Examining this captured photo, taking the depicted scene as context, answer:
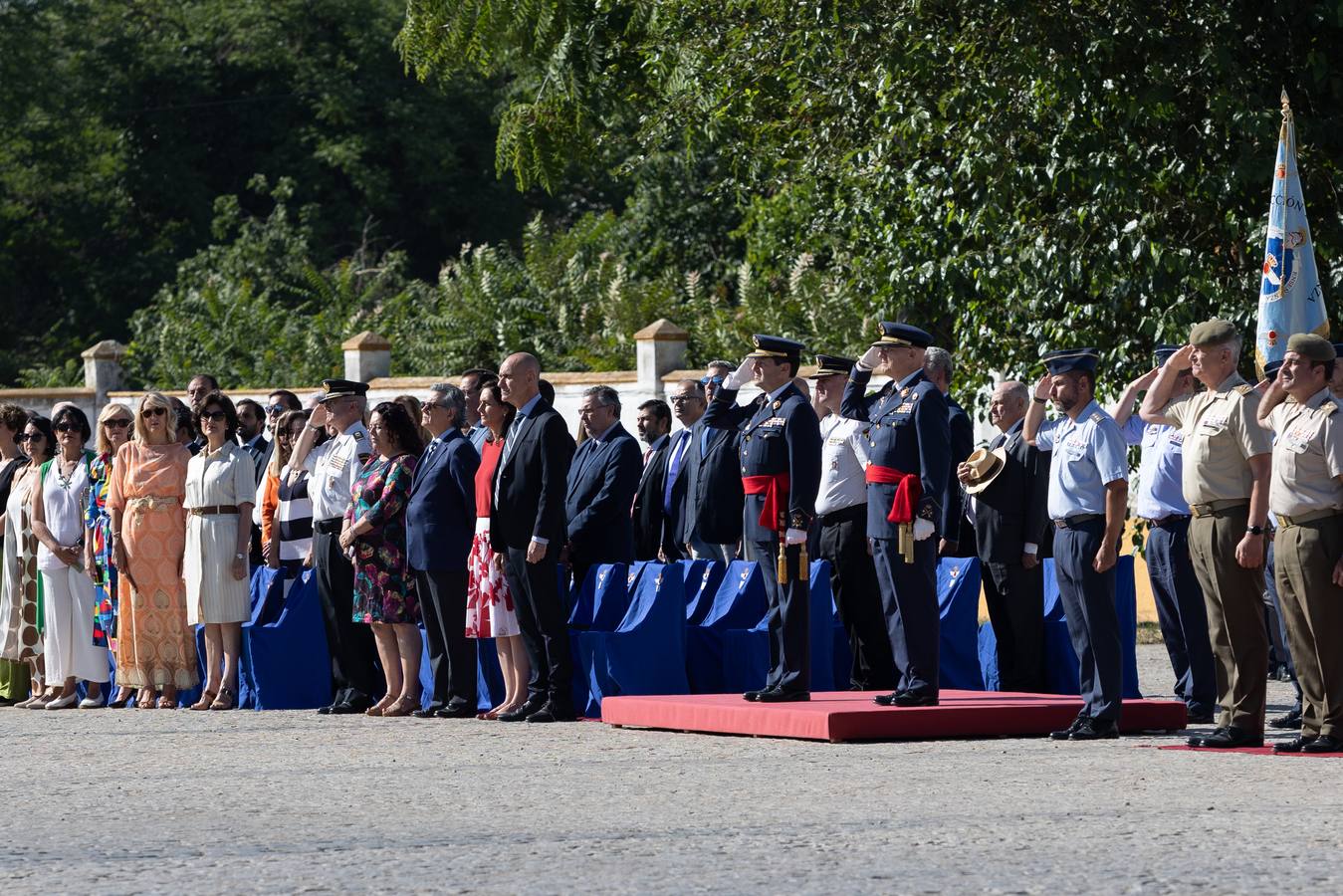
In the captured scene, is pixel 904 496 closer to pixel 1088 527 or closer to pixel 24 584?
pixel 1088 527

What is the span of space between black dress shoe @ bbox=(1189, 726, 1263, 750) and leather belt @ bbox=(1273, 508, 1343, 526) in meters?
0.95

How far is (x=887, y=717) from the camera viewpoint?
994 cm

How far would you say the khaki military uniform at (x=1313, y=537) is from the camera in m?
8.79

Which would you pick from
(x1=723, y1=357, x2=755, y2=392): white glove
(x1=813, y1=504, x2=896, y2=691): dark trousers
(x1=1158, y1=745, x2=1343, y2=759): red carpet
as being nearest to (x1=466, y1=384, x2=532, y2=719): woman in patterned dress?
(x1=723, y1=357, x2=755, y2=392): white glove

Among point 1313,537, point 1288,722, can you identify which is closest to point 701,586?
point 1288,722

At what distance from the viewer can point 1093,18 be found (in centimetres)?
1407

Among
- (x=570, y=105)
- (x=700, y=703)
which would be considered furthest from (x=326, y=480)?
(x=570, y=105)

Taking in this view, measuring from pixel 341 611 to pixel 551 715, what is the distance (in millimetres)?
1669

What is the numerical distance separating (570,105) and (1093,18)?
23.7 ft

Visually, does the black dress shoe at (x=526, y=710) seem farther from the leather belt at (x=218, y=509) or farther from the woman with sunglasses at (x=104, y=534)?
the woman with sunglasses at (x=104, y=534)

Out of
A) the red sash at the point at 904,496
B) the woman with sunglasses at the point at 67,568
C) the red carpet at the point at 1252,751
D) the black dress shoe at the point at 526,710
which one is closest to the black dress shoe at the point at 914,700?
the red sash at the point at 904,496

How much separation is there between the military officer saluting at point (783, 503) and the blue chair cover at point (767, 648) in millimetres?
611

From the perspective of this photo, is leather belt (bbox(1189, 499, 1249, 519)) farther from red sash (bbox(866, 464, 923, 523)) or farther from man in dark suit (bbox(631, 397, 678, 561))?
man in dark suit (bbox(631, 397, 678, 561))

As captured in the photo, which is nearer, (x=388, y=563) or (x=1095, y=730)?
(x=1095, y=730)
